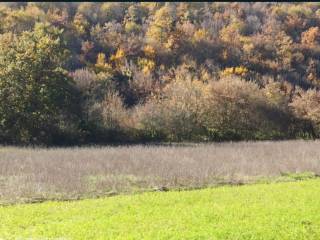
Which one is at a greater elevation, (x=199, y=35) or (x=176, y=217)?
(x=176, y=217)

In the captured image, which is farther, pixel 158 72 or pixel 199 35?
pixel 199 35

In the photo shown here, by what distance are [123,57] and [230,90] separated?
4584cm

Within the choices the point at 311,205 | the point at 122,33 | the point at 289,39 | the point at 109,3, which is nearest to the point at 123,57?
the point at 122,33

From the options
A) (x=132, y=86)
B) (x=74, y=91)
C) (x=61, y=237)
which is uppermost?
(x=61, y=237)

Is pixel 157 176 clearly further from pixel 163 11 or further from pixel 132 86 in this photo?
pixel 163 11

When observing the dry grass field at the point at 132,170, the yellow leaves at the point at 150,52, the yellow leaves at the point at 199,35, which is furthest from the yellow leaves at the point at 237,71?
the dry grass field at the point at 132,170

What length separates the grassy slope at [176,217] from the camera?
1600 centimetres

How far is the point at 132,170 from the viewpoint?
31.5 m

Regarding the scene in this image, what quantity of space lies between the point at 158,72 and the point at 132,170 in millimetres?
74123

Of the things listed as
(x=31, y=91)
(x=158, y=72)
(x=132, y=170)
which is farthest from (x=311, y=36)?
(x=132, y=170)

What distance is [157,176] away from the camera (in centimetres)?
2945

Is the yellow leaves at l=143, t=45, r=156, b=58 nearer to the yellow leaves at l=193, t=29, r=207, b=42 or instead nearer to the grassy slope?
the yellow leaves at l=193, t=29, r=207, b=42

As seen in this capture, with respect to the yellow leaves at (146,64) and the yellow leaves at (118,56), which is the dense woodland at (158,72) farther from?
the yellow leaves at (118,56)

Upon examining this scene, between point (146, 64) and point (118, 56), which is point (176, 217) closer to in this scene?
point (146, 64)
